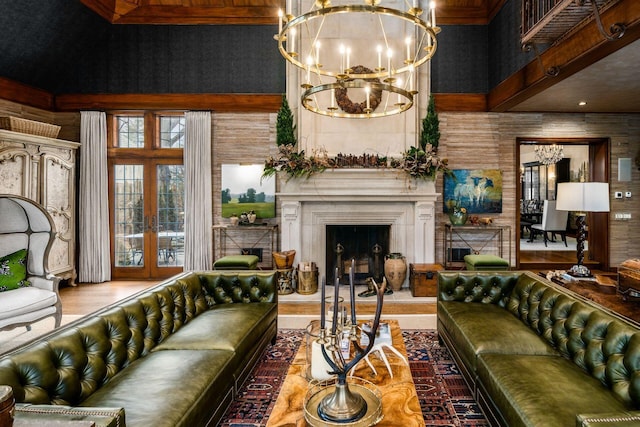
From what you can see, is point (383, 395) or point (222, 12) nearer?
point (383, 395)

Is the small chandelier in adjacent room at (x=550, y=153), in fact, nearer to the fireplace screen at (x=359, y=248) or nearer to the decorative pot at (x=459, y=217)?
the decorative pot at (x=459, y=217)

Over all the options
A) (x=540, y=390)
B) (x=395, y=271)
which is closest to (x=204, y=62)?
(x=395, y=271)

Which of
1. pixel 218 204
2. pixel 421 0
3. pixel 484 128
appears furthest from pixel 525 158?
pixel 218 204

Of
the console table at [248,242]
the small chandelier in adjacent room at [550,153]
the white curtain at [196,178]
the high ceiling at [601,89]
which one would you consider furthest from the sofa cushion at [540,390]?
the small chandelier in adjacent room at [550,153]

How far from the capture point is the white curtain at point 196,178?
6.04m

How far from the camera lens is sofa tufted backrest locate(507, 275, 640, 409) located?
6.21 ft

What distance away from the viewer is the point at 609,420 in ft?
4.44

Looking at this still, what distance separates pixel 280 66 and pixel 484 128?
3627 millimetres

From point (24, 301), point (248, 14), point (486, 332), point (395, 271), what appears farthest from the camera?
point (248, 14)

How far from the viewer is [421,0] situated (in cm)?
578

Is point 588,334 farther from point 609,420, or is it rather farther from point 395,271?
point 395,271

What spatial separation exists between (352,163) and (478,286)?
109 inches

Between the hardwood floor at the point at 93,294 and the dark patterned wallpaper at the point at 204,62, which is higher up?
the dark patterned wallpaper at the point at 204,62

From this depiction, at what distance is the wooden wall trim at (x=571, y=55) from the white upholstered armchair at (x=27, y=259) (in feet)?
19.3
